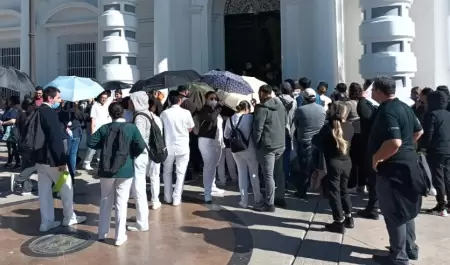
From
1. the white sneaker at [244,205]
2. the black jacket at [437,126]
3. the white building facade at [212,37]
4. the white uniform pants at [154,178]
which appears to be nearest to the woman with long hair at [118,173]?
the white uniform pants at [154,178]

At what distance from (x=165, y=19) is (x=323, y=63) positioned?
4669 mm

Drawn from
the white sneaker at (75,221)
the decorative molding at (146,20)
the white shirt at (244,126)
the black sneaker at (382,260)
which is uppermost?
the decorative molding at (146,20)

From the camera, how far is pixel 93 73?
15.3 metres

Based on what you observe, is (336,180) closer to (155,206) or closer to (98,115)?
(155,206)

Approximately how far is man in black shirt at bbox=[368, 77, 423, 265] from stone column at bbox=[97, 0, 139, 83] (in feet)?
31.6

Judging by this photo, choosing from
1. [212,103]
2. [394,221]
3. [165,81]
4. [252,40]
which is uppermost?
[252,40]

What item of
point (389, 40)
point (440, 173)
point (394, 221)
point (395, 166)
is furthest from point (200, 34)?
point (394, 221)

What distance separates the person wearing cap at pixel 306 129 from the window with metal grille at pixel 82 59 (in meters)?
9.33

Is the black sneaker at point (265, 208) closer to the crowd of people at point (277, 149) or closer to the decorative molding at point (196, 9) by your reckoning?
the crowd of people at point (277, 149)

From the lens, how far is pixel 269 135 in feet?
22.1

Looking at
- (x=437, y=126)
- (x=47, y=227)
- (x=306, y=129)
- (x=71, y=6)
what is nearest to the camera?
(x=47, y=227)

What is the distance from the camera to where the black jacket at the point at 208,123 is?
7.45 meters

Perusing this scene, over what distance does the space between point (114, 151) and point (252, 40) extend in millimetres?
8864

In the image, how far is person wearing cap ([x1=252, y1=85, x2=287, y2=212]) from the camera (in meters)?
6.75
